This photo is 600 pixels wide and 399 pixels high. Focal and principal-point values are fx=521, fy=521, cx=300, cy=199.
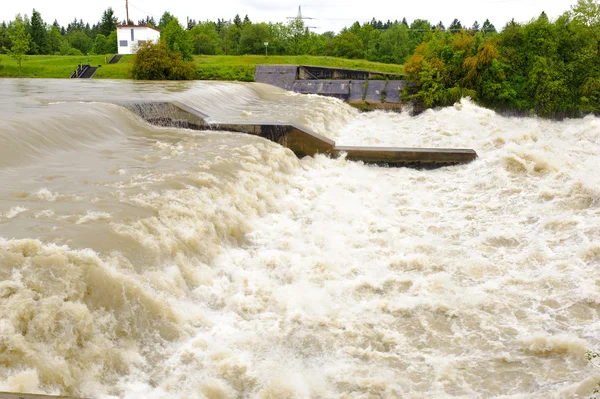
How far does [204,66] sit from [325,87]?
11207mm

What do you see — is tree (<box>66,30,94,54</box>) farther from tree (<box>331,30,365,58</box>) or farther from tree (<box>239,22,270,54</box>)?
tree (<box>331,30,365,58</box>)

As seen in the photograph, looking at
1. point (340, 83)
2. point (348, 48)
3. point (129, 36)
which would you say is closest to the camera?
point (340, 83)

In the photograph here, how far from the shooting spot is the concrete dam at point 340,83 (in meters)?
28.2

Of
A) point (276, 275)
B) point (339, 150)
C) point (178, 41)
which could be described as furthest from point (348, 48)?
point (276, 275)

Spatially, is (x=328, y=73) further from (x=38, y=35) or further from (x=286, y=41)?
(x=38, y=35)

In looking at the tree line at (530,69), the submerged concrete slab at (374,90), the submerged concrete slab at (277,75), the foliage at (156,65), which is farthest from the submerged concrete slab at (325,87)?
the foliage at (156,65)

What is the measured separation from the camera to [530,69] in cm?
2656

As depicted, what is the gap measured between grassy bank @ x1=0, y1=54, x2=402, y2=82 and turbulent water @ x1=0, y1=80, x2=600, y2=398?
79.2 feet

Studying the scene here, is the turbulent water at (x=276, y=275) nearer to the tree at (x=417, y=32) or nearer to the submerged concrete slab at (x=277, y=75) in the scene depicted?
the submerged concrete slab at (x=277, y=75)

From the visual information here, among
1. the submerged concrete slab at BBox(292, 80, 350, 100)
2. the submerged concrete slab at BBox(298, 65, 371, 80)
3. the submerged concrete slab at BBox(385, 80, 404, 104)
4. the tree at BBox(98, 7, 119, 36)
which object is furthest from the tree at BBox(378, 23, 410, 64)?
the tree at BBox(98, 7, 119, 36)

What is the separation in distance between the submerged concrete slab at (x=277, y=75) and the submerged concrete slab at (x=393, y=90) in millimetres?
6164

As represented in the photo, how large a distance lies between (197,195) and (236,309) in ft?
8.71

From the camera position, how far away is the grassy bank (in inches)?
1384

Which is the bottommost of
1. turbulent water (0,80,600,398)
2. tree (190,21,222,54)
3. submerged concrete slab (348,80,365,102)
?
turbulent water (0,80,600,398)
